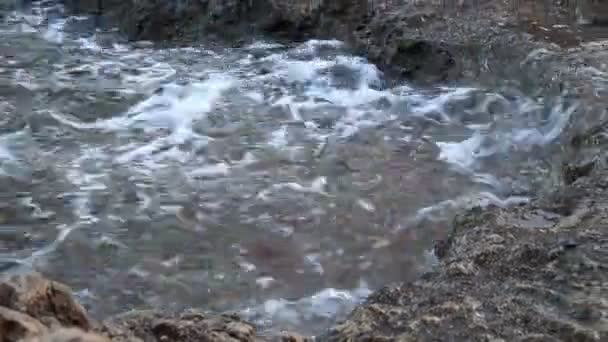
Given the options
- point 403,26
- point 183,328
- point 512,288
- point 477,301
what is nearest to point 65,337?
point 183,328

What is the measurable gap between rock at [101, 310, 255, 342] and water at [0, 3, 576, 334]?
79 cm

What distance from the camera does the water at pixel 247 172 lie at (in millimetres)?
3688

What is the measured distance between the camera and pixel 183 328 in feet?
8.11

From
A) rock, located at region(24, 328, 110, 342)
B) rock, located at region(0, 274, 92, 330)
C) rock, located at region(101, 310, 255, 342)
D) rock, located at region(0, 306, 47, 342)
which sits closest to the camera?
rock, located at region(24, 328, 110, 342)

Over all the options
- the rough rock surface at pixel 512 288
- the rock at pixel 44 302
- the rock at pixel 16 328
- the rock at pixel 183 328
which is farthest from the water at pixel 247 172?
the rock at pixel 16 328

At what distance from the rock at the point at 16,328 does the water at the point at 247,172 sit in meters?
1.40

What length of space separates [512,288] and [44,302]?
61.9 inches

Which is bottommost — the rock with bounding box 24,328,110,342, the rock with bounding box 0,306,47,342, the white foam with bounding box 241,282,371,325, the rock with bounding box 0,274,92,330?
the white foam with bounding box 241,282,371,325

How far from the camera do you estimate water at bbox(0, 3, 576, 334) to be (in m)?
3.69

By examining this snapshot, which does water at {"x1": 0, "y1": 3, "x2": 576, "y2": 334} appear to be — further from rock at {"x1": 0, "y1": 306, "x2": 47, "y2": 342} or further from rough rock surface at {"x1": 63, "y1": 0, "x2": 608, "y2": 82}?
rock at {"x1": 0, "y1": 306, "x2": 47, "y2": 342}

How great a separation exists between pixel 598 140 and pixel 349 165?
1331 mm

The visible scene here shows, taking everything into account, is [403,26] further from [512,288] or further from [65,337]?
[65,337]

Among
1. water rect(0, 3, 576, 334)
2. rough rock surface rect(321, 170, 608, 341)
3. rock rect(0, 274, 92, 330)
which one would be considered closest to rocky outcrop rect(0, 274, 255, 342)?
rock rect(0, 274, 92, 330)

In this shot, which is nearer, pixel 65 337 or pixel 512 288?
pixel 65 337
